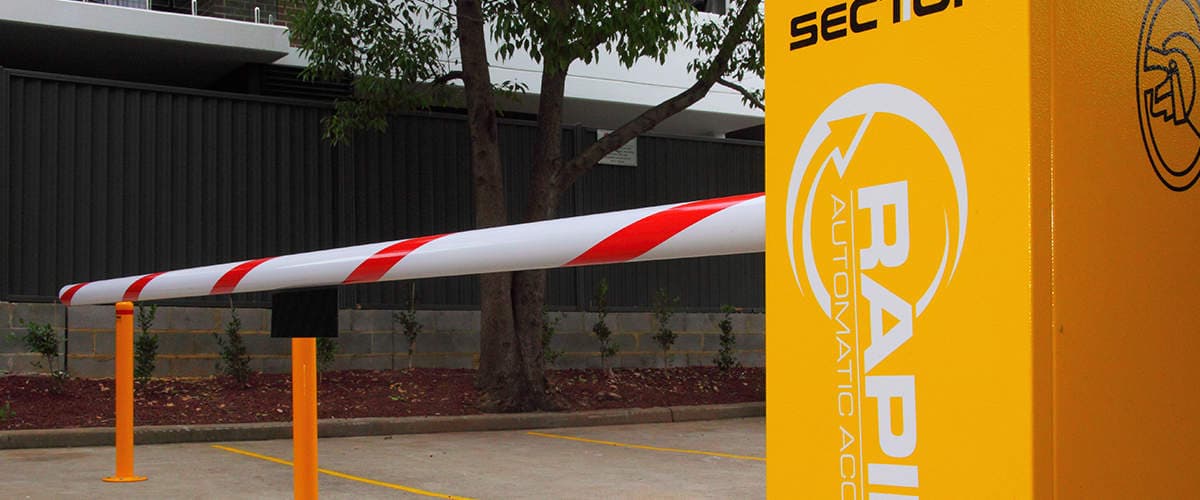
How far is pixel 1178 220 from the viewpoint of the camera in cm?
123

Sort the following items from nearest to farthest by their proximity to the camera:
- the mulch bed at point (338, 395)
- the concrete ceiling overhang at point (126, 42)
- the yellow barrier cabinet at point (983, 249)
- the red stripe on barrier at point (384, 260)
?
the yellow barrier cabinet at point (983, 249) < the red stripe on barrier at point (384, 260) < the mulch bed at point (338, 395) < the concrete ceiling overhang at point (126, 42)

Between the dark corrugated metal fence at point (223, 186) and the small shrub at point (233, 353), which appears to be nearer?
the small shrub at point (233, 353)

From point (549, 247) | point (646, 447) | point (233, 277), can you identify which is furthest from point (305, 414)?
point (646, 447)

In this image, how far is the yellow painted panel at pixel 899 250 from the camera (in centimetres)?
109

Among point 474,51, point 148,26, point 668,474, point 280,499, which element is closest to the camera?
point 280,499

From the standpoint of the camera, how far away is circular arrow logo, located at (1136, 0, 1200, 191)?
1204mm

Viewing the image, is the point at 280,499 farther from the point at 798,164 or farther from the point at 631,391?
the point at 631,391

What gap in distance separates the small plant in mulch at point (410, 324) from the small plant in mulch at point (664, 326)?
10.7 feet

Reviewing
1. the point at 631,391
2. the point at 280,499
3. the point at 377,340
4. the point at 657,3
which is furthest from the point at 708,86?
the point at 280,499

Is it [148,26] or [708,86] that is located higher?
[148,26]

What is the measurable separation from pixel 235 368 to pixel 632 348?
5.40m

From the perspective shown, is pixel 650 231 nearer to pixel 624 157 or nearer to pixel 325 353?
pixel 325 353

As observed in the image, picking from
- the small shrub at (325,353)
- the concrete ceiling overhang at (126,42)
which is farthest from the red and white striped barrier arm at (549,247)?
the concrete ceiling overhang at (126,42)

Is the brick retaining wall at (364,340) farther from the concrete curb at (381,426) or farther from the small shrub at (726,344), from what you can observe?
the concrete curb at (381,426)
